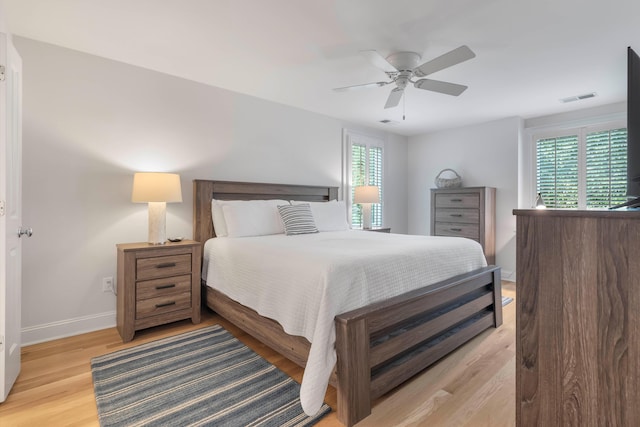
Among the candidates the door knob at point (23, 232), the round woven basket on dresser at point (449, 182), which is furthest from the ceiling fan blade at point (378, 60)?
the round woven basket on dresser at point (449, 182)

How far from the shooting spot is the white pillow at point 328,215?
12.2 feet

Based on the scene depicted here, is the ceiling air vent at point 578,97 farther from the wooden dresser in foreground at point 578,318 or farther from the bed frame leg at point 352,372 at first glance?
the bed frame leg at point 352,372

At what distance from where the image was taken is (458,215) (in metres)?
4.83

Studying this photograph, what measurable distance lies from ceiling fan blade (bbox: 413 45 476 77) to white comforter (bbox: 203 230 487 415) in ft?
4.35

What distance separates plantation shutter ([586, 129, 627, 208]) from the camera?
12.7ft

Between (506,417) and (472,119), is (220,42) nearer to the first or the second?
(506,417)

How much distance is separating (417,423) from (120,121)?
128 inches

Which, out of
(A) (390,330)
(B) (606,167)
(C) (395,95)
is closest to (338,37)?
(C) (395,95)

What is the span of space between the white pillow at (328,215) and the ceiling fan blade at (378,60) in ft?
5.65

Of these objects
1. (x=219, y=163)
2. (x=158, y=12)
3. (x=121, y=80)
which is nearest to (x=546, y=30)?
(x=158, y=12)

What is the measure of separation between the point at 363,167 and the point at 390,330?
3.51 m

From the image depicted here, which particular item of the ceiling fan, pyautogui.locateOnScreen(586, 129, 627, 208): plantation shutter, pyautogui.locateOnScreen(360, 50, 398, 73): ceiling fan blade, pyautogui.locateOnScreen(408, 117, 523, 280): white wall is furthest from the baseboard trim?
pyautogui.locateOnScreen(586, 129, 627, 208): plantation shutter

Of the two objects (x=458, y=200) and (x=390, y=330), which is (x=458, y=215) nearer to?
(x=458, y=200)

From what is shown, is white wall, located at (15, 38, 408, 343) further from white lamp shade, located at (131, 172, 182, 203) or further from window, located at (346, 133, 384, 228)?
window, located at (346, 133, 384, 228)
